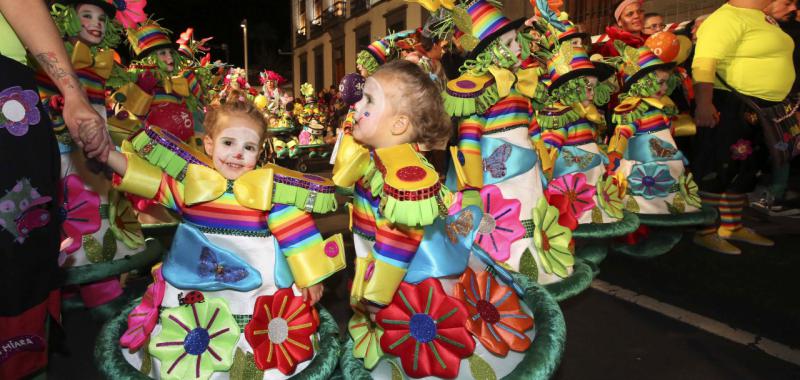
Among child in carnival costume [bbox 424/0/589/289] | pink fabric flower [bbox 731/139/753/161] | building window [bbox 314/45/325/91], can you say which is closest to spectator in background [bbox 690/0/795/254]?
pink fabric flower [bbox 731/139/753/161]

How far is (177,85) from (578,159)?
362cm

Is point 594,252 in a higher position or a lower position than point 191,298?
lower

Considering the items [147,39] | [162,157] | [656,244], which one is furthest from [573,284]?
[147,39]

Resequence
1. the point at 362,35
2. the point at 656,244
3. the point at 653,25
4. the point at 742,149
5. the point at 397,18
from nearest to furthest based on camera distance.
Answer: the point at 742,149
the point at 656,244
the point at 653,25
the point at 397,18
the point at 362,35

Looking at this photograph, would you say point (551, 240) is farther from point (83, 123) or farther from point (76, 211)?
point (76, 211)

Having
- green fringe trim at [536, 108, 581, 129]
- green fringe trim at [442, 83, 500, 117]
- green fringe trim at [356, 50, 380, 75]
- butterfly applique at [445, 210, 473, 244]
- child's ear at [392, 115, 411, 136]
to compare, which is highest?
green fringe trim at [356, 50, 380, 75]

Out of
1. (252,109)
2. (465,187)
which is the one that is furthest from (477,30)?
(252,109)

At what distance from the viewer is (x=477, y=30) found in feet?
9.55

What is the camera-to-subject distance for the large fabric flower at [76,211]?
3.12m

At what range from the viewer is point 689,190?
4.10 meters

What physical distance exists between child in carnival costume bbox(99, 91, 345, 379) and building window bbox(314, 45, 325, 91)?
25.6 m

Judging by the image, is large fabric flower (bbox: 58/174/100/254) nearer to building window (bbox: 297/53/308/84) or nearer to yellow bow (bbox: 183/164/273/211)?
yellow bow (bbox: 183/164/273/211)

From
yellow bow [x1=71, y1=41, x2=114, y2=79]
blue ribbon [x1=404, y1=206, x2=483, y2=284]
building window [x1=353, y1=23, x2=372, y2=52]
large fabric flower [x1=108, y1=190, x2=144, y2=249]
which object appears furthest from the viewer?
building window [x1=353, y1=23, x2=372, y2=52]

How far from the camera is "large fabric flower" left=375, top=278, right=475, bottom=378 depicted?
6.06ft
